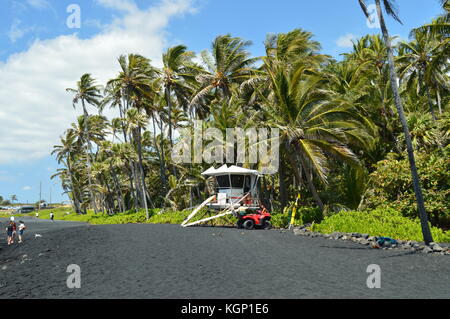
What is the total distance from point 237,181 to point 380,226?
10404 millimetres

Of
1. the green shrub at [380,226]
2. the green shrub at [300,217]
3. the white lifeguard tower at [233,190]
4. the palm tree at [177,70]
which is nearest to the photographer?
the green shrub at [380,226]

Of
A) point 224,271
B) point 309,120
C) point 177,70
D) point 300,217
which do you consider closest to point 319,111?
point 309,120

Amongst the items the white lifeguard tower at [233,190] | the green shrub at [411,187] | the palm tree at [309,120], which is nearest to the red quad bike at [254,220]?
the white lifeguard tower at [233,190]

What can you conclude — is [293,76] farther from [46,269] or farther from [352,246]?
[46,269]

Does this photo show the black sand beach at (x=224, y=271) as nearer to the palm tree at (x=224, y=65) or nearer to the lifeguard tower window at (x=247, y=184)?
the lifeguard tower window at (x=247, y=184)

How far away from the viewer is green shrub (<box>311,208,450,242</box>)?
14570mm

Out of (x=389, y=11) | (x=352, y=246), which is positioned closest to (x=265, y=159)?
(x=352, y=246)

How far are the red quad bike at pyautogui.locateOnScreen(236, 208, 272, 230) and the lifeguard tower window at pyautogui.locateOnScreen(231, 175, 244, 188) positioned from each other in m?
2.84

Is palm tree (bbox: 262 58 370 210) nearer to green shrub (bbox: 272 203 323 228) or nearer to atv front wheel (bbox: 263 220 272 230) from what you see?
green shrub (bbox: 272 203 323 228)

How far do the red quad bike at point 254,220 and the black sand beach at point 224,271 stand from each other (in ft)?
19.9

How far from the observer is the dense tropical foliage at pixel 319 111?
19312 mm

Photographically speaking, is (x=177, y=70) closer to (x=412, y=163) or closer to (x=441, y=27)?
(x=441, y=27)

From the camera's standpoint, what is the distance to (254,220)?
2105cm

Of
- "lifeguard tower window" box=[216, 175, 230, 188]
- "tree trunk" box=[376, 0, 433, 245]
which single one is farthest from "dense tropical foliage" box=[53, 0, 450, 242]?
"lifeguard tower window" box=[216, 175, 230, 188]
